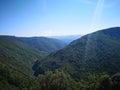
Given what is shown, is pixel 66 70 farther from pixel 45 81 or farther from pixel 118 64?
pixel 45 81

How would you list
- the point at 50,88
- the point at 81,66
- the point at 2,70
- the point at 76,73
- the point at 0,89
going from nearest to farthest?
the point at 50,88
the point at 0,89
the point at 2,70
the point at 76,73
the point at 81,66

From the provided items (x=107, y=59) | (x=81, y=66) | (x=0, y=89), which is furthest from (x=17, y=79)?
(x=107, y=59)

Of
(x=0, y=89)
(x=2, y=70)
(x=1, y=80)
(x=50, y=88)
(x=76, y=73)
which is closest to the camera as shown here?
(x=50, y=88)

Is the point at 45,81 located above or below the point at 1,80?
above

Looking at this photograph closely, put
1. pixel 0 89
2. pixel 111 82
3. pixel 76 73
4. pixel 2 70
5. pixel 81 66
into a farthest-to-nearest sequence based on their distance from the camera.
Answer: pixel 81 66
pixel 76 73
pixel 2 70
pixel 0 89
pixel 111 82

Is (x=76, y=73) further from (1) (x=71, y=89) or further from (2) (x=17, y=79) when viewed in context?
(1) (x=71, y=89)

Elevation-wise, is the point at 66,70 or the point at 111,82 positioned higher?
the point at 111,82

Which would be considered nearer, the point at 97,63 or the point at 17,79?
the point at 17,79

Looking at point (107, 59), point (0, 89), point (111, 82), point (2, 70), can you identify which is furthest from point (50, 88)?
point (107, 59)

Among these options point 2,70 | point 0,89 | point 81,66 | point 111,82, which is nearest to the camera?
point 111,82
